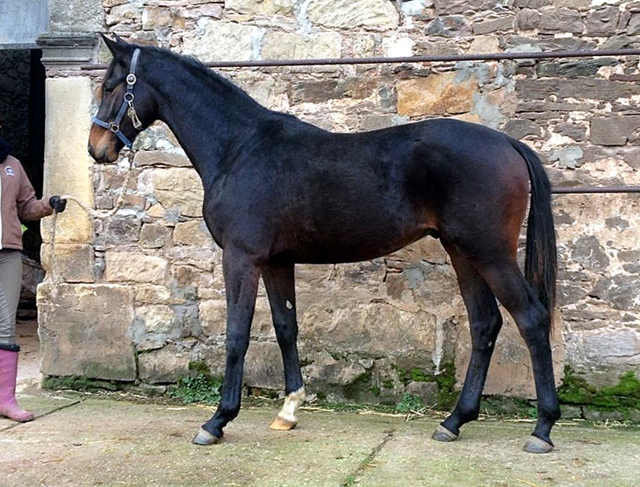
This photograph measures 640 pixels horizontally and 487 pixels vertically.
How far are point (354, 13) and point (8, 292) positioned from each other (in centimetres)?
282

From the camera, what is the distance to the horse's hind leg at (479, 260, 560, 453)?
372cm

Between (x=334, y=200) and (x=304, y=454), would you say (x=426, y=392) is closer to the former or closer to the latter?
(x=304, y=454)

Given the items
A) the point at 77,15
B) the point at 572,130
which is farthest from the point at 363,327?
the point at 77,15

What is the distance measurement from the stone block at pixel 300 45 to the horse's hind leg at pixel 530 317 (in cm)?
203

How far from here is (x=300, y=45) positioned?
16.7ft

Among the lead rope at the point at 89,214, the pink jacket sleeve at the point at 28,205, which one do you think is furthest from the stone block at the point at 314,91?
the pink jacket sleeve at the point at 28,205

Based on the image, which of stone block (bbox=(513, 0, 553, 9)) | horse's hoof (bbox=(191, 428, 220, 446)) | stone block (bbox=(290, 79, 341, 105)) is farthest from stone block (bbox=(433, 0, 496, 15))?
horse's hoof (bbox=(191, 428, 220, 446))

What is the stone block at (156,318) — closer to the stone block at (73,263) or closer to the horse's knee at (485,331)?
the stone block at (73,263)

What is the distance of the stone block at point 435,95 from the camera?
4.82 meters

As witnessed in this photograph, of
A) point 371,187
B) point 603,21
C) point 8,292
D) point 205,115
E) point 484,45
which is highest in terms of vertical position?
point 603,21

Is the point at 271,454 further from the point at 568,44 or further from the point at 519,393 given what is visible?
the point at 568,44

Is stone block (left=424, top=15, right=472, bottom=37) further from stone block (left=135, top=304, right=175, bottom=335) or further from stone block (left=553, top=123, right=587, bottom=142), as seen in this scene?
stone block (left=135, top=304, right=175, bottom=335)

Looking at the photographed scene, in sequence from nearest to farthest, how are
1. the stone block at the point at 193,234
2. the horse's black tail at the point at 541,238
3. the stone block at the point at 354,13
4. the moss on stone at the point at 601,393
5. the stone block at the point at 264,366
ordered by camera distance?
the horse's black tail at the point at 541,238 → the moss on stone at the point at 601,393 → the stone block at the point at 354,13 → the stone block at the point at 264,366 → the stone block at the point at 193,234

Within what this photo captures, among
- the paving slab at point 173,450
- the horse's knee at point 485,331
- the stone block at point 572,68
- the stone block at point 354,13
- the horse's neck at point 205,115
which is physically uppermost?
the stone block at point 354,13
